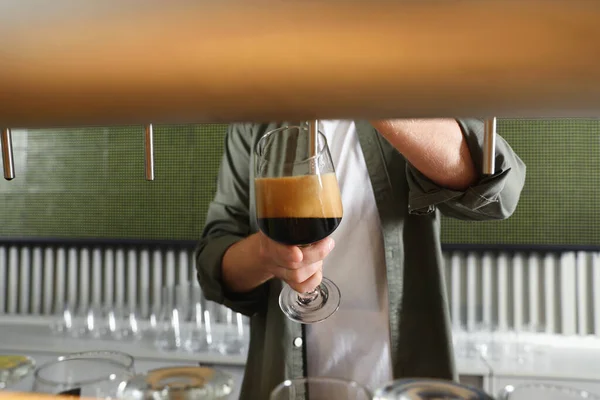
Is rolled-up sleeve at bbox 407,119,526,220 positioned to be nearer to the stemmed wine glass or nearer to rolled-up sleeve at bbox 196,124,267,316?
the stemmed wine glass

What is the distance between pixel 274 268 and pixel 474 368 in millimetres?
1638

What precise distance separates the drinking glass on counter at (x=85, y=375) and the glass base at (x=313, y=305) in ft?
1.41

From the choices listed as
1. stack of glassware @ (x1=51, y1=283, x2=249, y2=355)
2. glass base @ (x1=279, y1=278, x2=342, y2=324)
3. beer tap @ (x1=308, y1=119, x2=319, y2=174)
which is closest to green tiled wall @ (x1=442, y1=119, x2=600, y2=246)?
stack of glassware @ (x1=51, y1=283, x2=249, y2=355)

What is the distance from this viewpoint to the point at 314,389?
1.13 ft

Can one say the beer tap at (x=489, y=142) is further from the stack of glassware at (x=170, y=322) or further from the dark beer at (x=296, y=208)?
the stack of glassware at (x=170, y=322)

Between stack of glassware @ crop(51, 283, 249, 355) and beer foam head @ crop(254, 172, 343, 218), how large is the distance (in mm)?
1872

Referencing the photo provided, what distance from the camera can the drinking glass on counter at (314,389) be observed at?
0.34 meters

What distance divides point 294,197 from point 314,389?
1.49ft

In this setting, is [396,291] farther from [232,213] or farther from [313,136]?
[313,136]

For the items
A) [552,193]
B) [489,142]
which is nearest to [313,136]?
[489,142]

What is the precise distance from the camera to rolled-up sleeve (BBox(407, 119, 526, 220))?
75cm

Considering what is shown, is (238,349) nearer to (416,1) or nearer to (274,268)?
(274,268)

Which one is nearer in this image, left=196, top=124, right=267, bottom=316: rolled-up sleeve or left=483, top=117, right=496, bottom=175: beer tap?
left=483, top=117, right=496, bottom=175: beer tap

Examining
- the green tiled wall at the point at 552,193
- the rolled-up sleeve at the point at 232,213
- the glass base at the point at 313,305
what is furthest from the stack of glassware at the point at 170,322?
the glass base at the point at 313,305
